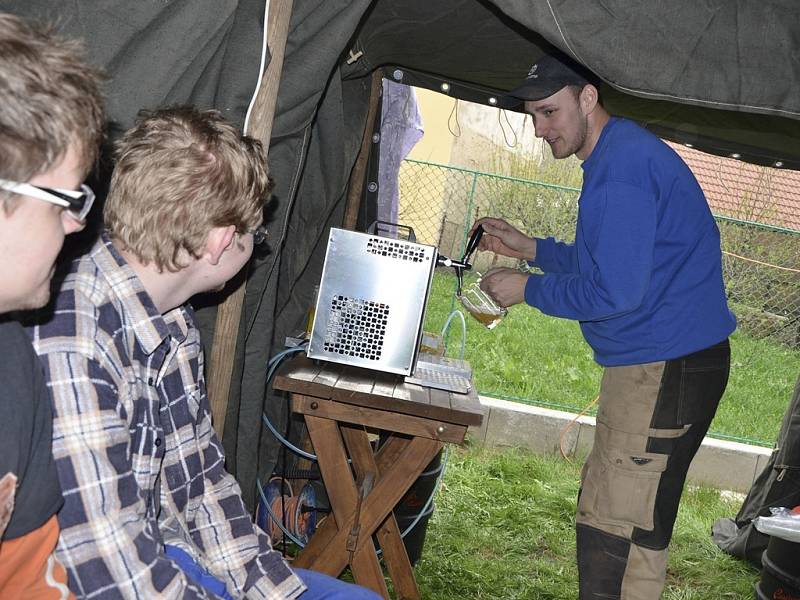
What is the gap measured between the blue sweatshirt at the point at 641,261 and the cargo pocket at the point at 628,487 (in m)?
0.34

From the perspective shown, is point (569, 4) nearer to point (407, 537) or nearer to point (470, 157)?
point (407, 537)

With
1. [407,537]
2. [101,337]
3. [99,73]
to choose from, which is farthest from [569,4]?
[407,537]

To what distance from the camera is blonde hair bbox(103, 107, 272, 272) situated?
1.64 m

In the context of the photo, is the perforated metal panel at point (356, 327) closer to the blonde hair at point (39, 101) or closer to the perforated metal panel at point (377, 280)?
the perforated metal panel at point (377, 280)

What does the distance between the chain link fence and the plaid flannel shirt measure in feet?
17.5

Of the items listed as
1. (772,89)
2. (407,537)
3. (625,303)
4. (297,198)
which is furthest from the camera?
(407,537)

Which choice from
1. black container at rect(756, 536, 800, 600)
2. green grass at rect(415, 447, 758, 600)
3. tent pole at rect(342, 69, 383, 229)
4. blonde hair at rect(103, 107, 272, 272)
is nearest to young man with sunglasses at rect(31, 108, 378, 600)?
blonde hair at rect(103, 107, 272, 272)

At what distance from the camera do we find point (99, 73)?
47.7 inches

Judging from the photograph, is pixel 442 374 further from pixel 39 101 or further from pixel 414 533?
pixel 39 101

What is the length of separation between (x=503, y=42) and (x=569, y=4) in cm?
161

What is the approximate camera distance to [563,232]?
25.2 feet

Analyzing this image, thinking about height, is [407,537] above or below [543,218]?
below

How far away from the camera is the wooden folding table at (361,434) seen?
2.89 meters

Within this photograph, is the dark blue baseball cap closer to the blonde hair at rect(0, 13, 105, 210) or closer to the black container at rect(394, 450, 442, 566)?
the black container at rect(394, 450, 442, 566)
